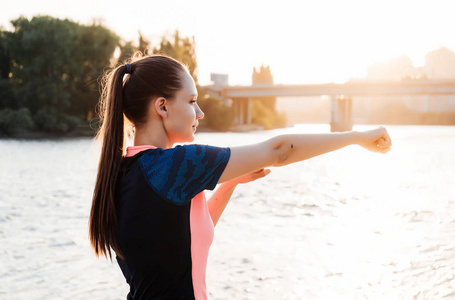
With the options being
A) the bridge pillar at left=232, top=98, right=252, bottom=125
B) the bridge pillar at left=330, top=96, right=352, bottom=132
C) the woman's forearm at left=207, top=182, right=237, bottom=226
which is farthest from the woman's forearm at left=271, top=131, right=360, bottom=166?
the bridge pillar at left=232, top=98, right=252, bottom=125

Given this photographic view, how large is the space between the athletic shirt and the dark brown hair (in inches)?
1.3

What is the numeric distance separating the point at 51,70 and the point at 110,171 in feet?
148

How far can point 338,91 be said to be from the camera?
5675 cm

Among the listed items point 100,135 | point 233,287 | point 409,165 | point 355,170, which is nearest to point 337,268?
point 233,287

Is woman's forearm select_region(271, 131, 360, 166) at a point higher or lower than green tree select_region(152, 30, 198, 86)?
lower

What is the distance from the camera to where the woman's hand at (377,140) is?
66.9 inches

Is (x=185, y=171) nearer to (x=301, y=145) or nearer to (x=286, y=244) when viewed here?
(x=301, y=145)

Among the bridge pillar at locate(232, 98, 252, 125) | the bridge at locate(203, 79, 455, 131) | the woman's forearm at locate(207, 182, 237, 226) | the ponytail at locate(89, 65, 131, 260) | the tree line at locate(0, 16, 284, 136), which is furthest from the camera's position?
the bridge pillar at locate(232, 98, 252, 125)

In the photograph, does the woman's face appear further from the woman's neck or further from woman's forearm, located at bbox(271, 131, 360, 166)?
woman's forearm, located at bbox(271, 131, 360, 166)

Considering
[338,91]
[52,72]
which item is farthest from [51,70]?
[338,91]

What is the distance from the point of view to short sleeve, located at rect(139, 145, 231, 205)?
1451 mm

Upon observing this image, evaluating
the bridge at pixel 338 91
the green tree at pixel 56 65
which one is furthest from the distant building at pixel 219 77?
the green tree at pixel 56 65

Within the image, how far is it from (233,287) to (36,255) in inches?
119

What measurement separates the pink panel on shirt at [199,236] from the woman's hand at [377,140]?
0.54 m
